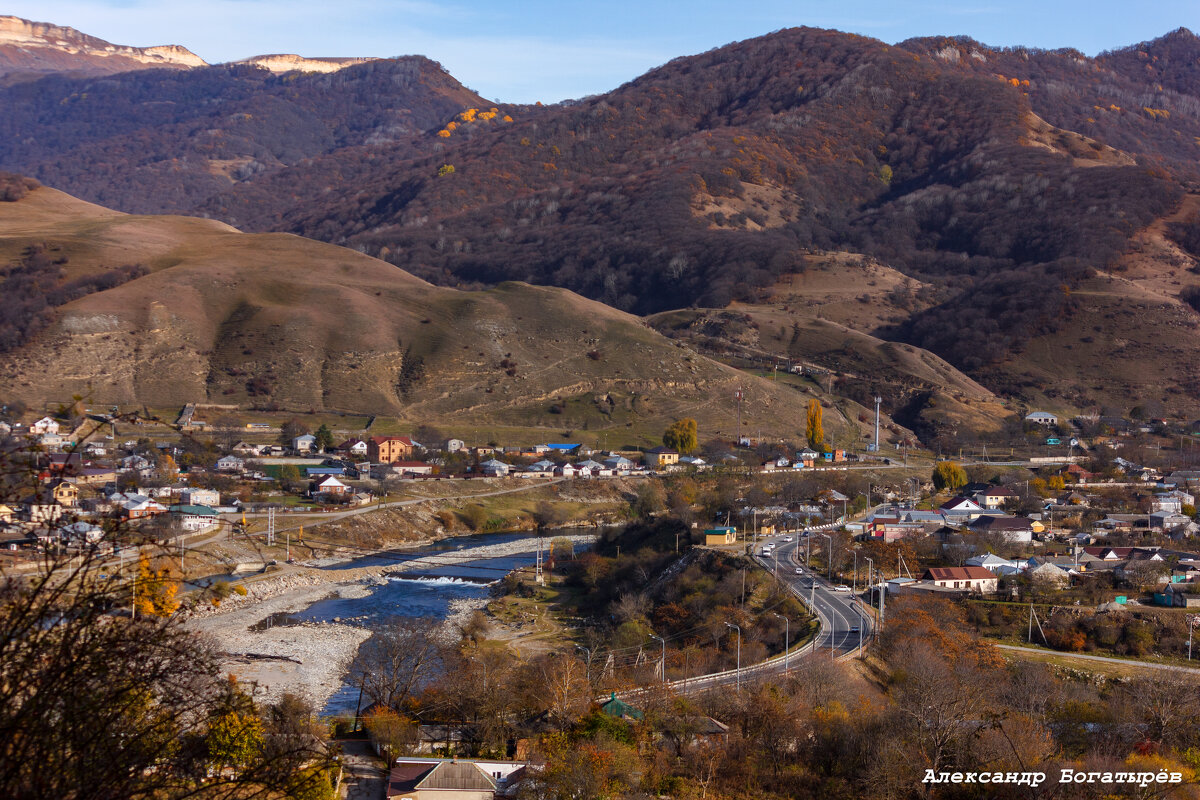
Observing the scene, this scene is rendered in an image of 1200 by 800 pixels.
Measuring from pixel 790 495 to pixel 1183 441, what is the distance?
41.5 meters

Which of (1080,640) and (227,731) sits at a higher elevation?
(227,731)

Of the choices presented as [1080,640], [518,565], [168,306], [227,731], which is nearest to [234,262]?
[168,306]

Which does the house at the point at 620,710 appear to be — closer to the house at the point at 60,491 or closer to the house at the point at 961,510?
the house at the point at 60,491

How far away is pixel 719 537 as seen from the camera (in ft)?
139

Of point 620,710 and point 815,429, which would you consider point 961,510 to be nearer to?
point 815,429

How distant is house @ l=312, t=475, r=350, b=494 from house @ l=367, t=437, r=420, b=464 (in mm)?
8932

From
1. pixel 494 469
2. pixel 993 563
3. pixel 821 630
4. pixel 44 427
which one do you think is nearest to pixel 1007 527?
pixel 993 563

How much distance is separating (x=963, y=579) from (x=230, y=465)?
41.9 m

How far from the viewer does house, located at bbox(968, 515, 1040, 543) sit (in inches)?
1692

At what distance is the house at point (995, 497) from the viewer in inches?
2127

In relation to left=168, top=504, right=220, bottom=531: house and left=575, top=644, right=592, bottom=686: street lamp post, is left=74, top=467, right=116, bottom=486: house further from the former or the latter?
left=575, top=644, right=592, bottom=686: street lamp post

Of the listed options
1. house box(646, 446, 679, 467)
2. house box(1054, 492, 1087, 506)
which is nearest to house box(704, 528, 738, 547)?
house box(1054, 492, 1087, 506)

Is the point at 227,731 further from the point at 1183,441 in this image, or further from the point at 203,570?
the point at 1183,441

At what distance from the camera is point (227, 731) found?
12.3 metres
